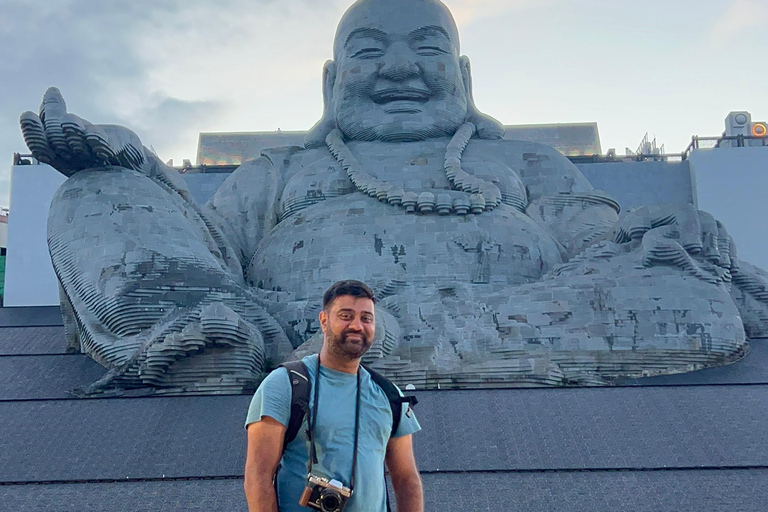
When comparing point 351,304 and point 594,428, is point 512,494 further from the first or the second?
point 351,304

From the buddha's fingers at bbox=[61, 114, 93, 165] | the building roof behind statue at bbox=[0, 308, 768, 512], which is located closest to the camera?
the building roof behind statue at bbox=[0, 308, 768, 512]

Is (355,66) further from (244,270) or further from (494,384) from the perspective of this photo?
(494,384)

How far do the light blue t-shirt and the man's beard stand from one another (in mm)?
74

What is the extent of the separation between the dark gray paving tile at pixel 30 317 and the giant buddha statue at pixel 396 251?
83.1 inches

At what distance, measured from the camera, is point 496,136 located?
31.3 ft

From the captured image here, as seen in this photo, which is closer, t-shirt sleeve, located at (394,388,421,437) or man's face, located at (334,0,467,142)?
t-shirt sleeve, located at (394,388,421,437)

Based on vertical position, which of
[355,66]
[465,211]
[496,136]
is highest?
[355,66]

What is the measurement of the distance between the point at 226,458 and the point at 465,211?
375 centimetres

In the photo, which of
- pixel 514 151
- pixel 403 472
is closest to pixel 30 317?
pixel 514 151

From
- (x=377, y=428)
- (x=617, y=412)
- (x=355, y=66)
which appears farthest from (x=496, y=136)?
(x=377, y=428)

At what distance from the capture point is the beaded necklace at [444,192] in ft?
25.9

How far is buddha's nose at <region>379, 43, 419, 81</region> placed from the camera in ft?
29.3

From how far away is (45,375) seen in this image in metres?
6.67

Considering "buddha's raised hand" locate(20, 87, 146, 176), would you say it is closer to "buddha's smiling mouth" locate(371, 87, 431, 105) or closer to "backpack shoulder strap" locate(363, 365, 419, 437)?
"buddha's smiling mouth" locate(371, 87, 431, 105)
